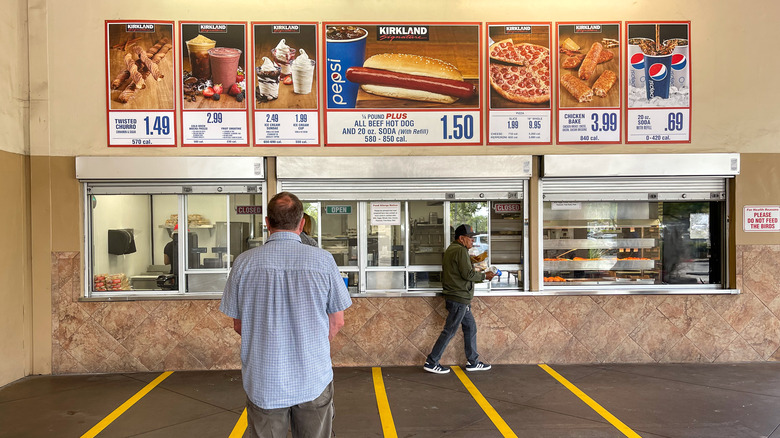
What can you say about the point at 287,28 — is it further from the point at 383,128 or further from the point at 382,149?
the point at 382,149

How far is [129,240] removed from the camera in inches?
271

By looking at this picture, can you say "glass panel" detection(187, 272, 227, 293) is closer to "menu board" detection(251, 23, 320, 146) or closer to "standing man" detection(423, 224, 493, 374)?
"menu board" detection(251, 23, 320, 146)

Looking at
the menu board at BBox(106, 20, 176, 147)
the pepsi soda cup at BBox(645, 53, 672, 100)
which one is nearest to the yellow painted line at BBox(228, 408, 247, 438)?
the menu board at BBox(106, 20, 176, 147)

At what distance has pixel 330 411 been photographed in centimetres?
299

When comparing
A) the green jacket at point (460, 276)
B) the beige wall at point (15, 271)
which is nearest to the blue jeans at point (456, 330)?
the green jacket at point (460, 276)

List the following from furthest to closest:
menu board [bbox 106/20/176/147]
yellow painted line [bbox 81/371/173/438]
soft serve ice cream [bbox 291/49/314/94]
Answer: soft serve ice cream [bbox 291/49/314/94], menu board [bbox 106/20/176/147], yellow painted line [bbox 81/371/173/438]

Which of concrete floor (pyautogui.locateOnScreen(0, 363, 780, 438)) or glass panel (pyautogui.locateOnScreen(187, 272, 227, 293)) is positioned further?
glass panel (pyautogui.locateOnScreen(187, 272, 227, 293))

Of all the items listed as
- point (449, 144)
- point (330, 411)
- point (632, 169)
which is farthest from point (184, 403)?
point (632, 169)

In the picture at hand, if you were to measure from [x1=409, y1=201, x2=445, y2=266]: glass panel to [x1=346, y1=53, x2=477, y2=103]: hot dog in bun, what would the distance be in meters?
1.46

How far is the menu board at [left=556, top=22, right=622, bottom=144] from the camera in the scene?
6.91 metres

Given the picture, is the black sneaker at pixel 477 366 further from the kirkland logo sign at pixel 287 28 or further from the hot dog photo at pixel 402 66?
the kirkland logo sign at pixel 287 28

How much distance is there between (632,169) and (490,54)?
246 cm

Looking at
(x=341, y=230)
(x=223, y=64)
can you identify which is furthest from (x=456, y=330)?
(x=223, y=64)

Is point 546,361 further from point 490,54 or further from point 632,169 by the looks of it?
point 490,54
